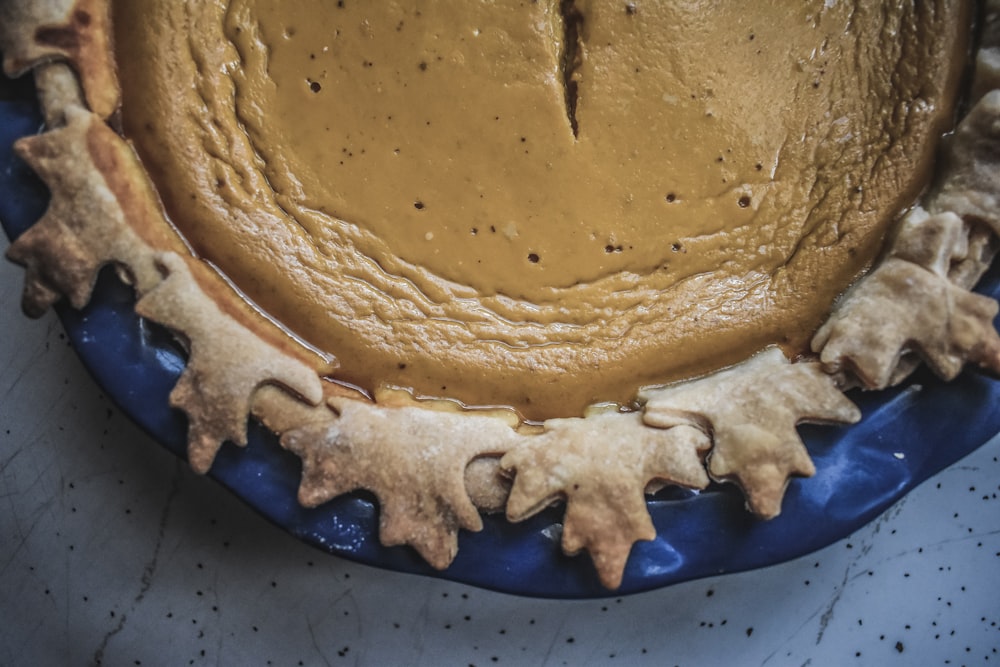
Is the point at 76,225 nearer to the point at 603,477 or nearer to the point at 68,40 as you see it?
the point at 68,40

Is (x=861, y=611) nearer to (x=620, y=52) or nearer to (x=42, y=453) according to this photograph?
(x=620, y=52)

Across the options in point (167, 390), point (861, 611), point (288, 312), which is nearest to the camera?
point (167, 390)

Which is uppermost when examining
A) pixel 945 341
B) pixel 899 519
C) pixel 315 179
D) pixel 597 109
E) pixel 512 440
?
pixel 597 109

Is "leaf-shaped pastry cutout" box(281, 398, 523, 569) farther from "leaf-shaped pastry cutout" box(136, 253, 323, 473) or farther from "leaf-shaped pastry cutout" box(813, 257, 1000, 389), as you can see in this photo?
"leaf-shaped pastry cutout" box(813, 257, 1000, 389)

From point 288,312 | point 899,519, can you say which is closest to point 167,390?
point 288,312

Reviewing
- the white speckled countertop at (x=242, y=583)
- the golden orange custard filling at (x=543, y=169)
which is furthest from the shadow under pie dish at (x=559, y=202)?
the white speckled countertop at (x=242, y=583)

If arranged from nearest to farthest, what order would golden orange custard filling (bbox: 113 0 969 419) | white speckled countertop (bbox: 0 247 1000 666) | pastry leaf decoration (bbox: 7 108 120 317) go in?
1. pastry leaf decoration (bbox: 7 108 120 317)
2. golden orange custard filling (bbox: 113 0 969 419)
3. white speckled countertop (bbox: 0 247 1000 666)

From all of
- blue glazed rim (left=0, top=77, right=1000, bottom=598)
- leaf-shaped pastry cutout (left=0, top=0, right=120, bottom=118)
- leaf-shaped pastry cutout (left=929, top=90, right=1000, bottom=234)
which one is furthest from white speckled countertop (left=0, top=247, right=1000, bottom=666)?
leaf-shaped pastry cutout (left=929, top=90, right=1000, bottom=234)
